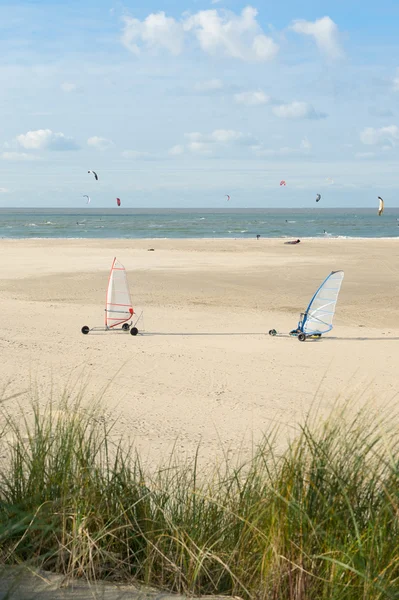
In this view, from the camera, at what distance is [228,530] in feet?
9.25

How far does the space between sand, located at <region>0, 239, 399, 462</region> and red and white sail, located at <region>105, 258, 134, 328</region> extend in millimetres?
446

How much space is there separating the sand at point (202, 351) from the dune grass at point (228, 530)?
0.52 meters

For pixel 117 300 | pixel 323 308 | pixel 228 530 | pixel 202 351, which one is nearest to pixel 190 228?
pixel 117 300

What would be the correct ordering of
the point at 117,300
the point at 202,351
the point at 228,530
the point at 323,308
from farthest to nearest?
the point at 117,300, the point at 323,308, the point at 202,351, the point at 228,530

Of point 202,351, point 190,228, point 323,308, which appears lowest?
point 202,351

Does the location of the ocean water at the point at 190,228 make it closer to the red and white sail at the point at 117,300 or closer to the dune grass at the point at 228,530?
the red and white sail at the point at 117,300

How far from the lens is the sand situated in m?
6.25

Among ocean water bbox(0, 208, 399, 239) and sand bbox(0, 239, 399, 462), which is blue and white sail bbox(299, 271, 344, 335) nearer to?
sand bbox(0, 239, 399, 462)

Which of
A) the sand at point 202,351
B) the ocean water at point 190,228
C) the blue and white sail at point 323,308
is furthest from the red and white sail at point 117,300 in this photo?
the ocean water at point 190,228

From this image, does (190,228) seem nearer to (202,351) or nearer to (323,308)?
(323,308)

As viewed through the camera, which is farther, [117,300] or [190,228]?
[190,228]

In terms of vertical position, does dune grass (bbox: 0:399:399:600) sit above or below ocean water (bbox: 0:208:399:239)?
below

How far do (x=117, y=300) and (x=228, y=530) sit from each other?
845cm

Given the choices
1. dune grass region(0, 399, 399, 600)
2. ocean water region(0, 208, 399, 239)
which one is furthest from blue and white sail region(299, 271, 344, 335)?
ocean water region(0, 208, 399, 239)
